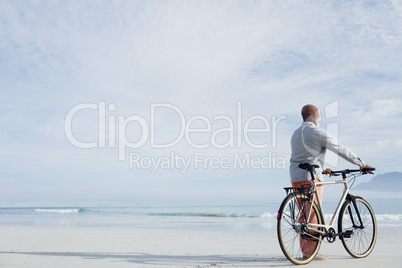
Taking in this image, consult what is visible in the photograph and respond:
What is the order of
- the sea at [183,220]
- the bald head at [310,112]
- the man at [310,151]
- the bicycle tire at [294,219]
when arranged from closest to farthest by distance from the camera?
the bicycle tire at [294,219], the man at [310,151], the bald head at [310,112], the sea at [183,220]

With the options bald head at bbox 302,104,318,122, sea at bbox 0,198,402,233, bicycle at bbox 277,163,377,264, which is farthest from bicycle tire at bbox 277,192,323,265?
sea at bbox 0,198,402,233

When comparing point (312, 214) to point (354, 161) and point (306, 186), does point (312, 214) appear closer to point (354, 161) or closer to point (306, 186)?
point (306, 186)

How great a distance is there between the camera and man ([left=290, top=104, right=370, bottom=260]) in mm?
4516

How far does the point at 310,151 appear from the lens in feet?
15.1

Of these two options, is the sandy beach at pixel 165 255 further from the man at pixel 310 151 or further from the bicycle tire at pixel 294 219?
the man at pixel 310 151

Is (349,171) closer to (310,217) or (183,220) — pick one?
(310,217)

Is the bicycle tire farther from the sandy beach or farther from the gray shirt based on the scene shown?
the gray shirt

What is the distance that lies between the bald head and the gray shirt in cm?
7

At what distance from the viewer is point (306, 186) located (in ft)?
14.8

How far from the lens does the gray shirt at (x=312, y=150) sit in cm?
453

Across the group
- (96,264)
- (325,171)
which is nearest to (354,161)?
(325,171)

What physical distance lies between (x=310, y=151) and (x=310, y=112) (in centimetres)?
49

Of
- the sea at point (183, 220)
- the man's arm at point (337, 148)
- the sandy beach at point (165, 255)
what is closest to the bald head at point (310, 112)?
the man's arm at point (337, 148)

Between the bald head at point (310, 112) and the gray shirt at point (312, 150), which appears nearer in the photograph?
the gray shirt at point (312, 150)
